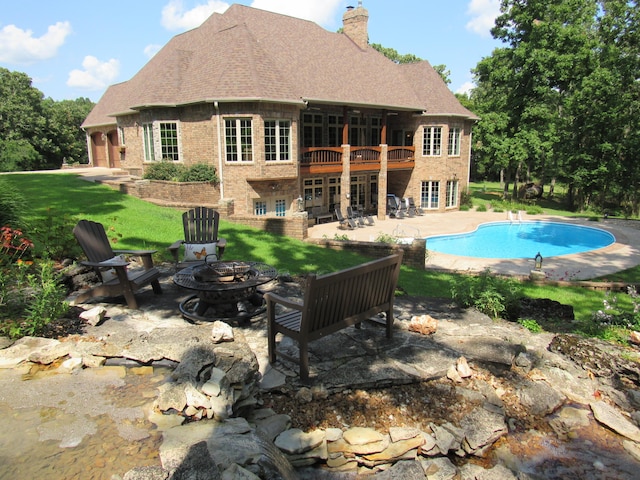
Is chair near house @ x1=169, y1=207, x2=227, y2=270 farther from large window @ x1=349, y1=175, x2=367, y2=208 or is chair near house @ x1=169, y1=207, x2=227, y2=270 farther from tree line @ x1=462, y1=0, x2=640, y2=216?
tree line @ x1=462, y1=0, x2=640, y2=216

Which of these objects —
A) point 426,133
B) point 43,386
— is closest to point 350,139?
point 426,133

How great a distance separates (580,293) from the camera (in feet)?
37.2

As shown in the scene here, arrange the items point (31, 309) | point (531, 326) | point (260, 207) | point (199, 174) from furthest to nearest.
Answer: point (260, 207), point (199, 174), point (531, 326), point (31, 309)

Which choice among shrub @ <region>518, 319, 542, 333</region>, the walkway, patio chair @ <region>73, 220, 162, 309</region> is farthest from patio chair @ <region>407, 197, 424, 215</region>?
Result: patio chair @ <region>73, 220, 162, 309</region>

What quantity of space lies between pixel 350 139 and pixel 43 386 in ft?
80.7

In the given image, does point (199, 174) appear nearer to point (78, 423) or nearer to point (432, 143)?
point (432, 143)

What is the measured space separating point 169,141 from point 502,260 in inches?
597

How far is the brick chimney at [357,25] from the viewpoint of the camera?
1076 inches

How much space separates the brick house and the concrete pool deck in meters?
2.06

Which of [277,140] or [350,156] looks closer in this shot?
[277,140]

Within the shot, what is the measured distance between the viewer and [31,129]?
118 feet

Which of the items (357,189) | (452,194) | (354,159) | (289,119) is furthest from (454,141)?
(289,119)

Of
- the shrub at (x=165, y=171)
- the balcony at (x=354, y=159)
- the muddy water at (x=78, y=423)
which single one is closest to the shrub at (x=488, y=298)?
the muddy water at (x=78, y=423)

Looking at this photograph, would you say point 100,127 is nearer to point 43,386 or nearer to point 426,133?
point 426,133
